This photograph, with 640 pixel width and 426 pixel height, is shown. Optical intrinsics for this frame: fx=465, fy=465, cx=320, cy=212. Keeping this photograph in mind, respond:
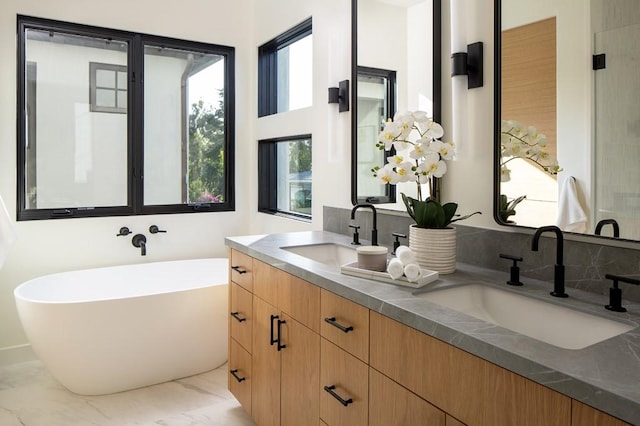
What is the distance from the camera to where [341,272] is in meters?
1.60

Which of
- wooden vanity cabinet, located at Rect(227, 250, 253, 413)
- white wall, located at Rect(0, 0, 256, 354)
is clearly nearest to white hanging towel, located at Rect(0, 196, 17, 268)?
white wall, located at Rect(0, 0, 256, 354)

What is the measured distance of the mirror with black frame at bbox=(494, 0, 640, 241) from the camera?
1.28 m

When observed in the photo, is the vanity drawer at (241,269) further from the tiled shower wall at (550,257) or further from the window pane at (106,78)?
the window pane at (106,78)

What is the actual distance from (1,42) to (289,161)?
6.64 feet

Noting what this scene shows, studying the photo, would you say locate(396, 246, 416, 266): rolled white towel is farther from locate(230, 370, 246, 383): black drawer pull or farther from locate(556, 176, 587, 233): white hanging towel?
locate(230, 370, 246, 383): black drawer pull

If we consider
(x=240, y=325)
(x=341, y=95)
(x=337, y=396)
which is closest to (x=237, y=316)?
(x=240, y=325)

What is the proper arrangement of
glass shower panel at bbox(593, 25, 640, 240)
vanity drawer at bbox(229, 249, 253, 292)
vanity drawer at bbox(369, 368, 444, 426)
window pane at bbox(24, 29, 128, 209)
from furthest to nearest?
window pane at bbox(24, 29, 128, 209) < vanity drawer at bbox(229, 249, 253, 292) < glass shower panel at bbox(593, 25, 640, 240) < vanity drawer at bbox(369, 368, 444, 426)

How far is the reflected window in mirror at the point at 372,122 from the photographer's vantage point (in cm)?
222

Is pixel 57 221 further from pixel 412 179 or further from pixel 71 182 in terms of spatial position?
pixel 412 179

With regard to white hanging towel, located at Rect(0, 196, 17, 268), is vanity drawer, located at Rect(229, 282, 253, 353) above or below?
below

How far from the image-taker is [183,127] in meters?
3.72

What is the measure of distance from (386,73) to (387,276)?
114 cm

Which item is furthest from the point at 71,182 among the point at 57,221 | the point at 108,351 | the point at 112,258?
the point at 108,351

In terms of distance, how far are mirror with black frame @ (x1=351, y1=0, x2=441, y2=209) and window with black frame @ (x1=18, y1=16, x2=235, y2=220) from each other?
170cm
